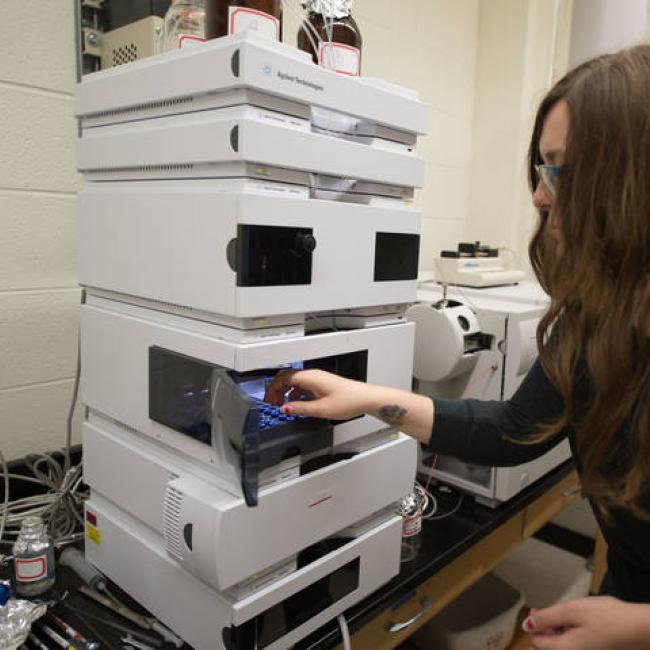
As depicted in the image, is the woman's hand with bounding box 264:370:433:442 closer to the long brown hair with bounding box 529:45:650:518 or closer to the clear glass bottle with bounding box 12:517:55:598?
the long brown hair with bounding box 529:45:650:518

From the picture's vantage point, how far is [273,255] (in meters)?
0.72

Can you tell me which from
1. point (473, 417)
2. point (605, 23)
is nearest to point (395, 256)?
point (473, 417)

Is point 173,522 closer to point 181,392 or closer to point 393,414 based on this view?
point 181,392

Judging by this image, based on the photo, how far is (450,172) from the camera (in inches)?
96.6

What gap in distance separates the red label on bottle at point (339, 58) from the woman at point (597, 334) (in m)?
0.30

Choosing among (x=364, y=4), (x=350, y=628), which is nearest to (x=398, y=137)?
(x=350, y=628)

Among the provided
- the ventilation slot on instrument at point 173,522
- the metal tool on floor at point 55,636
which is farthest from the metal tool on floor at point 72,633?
the ventilation slot on instrument at point 173,522

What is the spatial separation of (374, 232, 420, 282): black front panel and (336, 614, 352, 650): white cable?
0.55m

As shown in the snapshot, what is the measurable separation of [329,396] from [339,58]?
52cm

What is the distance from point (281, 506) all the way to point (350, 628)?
0.30 meters

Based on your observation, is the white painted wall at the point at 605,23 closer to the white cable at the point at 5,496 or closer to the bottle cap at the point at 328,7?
the bottle cap at the point at 328,7

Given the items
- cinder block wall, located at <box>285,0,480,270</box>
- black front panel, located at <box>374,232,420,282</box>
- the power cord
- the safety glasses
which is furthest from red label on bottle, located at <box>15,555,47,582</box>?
cinder block wall, located at <box>285,0,480,270</box>

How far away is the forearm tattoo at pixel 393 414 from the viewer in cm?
90

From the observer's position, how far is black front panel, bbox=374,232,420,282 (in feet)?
2.94
